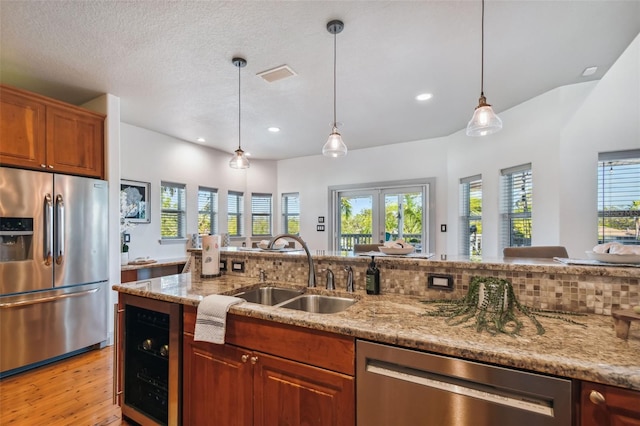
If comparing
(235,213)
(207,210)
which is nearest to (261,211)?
(235,213)

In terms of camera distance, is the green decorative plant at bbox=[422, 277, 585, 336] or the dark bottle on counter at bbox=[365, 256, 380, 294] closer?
the green decorative plant at bbox=[422, 277, 585, 336]

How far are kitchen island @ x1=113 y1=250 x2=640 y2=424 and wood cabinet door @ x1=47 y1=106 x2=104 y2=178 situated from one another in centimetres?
178

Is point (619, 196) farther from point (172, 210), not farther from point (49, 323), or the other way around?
point (172, 210)

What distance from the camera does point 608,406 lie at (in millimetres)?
836

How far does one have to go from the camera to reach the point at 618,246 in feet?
4.52

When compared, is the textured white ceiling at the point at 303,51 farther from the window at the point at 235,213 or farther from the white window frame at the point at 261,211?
the white window frame at the point at 261,211

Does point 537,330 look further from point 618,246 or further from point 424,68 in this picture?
point 424,68

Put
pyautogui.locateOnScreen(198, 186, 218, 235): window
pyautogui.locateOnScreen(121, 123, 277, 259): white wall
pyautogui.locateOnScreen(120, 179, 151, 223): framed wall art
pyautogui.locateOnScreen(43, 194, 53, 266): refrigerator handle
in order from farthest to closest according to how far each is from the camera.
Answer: pyautogui.locateOnScreen(198, 186, 218, 235): window
pyautogui.locateOnScreen(121, 123, 277, 259): white wall
pyautogui.locateOnScreen(120, 179, 151, 223): framed wall art
pyautogui.locateOnScreen(43, 194, 53, 266): refrigerator handle

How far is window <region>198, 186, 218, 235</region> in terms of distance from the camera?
17.7 ft

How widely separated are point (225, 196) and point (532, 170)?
4938 mm

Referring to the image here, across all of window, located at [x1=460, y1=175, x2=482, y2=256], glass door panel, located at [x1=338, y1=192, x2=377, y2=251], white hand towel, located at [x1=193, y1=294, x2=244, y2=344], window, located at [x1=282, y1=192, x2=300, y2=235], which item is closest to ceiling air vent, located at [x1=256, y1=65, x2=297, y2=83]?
white hand towel, located at [x1=193, y1=294, x2=244, y2=344]

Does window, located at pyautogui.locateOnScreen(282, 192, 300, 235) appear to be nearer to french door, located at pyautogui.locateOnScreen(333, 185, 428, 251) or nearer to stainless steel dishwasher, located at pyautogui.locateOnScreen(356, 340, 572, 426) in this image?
french door, located at pyautogui.locateOnScreen(333, 185, 428, 251)

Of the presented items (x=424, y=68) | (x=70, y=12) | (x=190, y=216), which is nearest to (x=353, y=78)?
(x=424, y=68)

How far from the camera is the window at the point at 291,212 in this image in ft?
21.4
